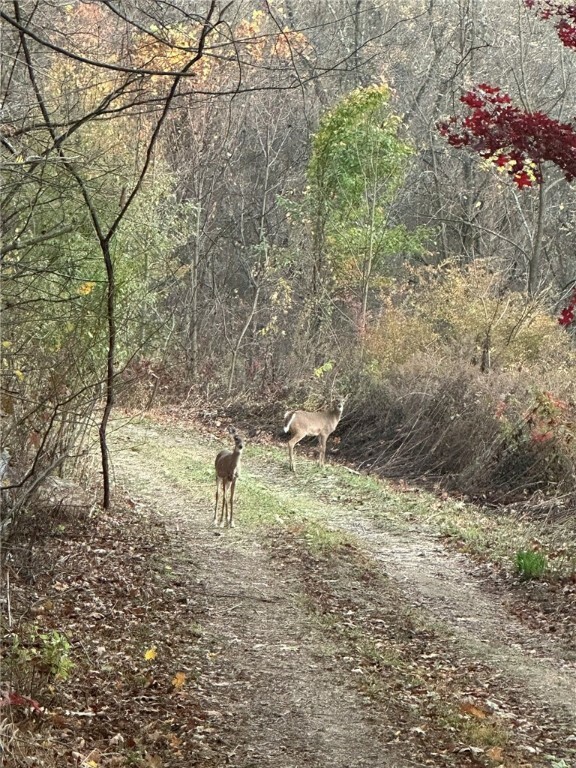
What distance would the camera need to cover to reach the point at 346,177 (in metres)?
23.8

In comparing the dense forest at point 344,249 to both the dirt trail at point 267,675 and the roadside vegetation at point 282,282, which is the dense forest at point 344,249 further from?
the dirt trail at point 267,675

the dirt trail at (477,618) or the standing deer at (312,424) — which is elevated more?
the standing deer at (312,424)

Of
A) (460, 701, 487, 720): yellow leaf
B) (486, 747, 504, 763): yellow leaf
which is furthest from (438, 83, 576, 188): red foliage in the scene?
(486, 747, 504, 763): yellow leaf

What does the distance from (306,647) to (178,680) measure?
1294 mm

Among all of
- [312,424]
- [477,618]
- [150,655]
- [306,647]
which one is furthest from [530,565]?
[312,424]

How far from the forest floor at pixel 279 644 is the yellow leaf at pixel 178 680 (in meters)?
0.01

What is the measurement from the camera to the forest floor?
21.0ft

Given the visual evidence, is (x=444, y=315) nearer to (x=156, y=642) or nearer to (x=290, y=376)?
(x=290, y=376)

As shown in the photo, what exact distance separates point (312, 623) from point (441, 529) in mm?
4936

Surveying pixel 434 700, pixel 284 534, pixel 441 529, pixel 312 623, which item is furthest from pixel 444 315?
pixel 434 700

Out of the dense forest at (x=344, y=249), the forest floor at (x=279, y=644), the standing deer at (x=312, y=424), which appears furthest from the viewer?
the standing deer at (x=312, y=424)

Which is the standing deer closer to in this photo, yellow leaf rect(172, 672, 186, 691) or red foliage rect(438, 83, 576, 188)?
red foliage rect(438, 83, 576, 188)

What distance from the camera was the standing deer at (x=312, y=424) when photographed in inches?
708

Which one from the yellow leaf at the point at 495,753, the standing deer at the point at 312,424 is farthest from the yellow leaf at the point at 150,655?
the standing deer at the point at 312,424
